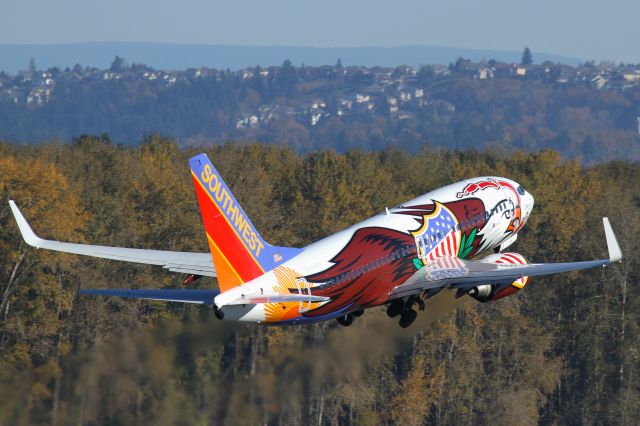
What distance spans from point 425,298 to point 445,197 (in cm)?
553

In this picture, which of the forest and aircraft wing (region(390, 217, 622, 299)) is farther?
aircraft wing (region(390, 217, 622, 299))

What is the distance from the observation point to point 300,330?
8625 cm

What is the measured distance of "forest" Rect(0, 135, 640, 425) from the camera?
47094 mm

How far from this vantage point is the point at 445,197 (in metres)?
60.2

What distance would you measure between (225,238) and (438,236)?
14076 millimetres

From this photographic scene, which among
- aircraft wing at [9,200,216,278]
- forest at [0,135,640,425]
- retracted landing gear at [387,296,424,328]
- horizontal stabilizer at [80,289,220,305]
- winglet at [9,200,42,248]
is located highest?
winglet at [9,200,42,248]

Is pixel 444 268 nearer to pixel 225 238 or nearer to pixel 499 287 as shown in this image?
pixel 499 287

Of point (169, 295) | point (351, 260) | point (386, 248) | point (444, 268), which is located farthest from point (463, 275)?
point (169, 295)

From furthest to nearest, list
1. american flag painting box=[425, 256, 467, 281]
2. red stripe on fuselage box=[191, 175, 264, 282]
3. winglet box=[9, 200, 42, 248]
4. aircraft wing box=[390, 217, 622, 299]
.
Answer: american flag painting box=[425, 256, 467, 281] < aircraft wing box=[390, 217, 622, 299] < winglet box=[9, 200, 42, 248] < red stripe on fuselage box=[191, 175, 264, 282]

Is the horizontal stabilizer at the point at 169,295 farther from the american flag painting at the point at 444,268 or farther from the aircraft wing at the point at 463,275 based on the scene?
the american flag painting at the point at 444,268

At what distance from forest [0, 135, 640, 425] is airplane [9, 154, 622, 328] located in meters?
1.75

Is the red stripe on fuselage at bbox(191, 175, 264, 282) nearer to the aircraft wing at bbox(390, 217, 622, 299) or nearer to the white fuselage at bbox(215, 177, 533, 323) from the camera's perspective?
the white fuselage at bbox(215, 177, 533, 323)

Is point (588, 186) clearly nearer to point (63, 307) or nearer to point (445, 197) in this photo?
point (63, 307)

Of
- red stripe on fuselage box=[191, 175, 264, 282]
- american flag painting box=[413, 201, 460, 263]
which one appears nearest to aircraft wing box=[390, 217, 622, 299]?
american flag painting box=[413, 201, 460, 263]
